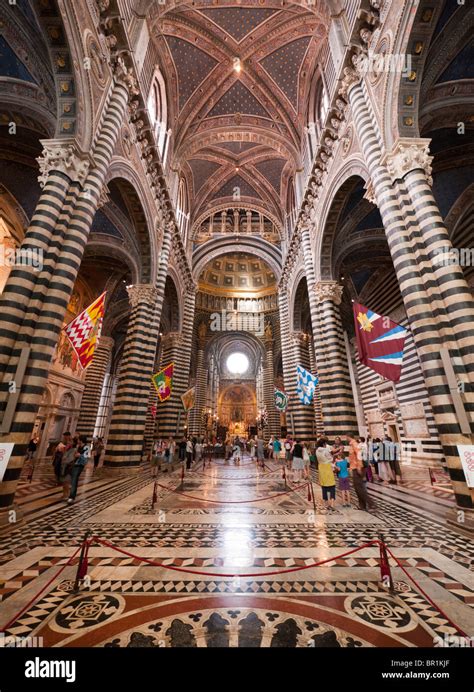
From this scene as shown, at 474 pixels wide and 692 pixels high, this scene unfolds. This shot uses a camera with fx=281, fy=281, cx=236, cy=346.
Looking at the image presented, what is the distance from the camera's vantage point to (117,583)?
310cm

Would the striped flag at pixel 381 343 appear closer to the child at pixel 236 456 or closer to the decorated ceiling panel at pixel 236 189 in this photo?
the child at pixel 236 456

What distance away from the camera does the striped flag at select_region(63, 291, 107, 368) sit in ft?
22.9

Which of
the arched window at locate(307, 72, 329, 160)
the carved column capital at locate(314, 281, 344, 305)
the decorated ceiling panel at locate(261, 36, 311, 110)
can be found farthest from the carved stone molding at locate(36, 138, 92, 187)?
the decorated ceiling panel at locate(261, 36, 311, 110)

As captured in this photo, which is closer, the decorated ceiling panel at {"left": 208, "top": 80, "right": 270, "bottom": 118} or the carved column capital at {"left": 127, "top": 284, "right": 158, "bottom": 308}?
the carved column capital at {"left": 127, "top": 284, "right": 158, "bottom": 308}

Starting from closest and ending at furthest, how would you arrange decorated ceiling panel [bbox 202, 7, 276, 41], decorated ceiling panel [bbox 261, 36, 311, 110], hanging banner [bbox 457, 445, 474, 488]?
hanging banner [bbox 457, 445, 474, 488] → decorated ceiling panel [bbox 202, 7, 276, 41] → decorated ceiling panel [bbox 261, 36, 311, 110]

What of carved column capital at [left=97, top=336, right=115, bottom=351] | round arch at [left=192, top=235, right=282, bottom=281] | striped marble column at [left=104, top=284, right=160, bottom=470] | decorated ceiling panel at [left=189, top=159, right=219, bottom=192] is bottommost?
striped marble column at [left=104, top=284, right=160, bottom=470]

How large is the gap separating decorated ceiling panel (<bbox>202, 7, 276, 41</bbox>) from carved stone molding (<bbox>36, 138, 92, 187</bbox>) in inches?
607

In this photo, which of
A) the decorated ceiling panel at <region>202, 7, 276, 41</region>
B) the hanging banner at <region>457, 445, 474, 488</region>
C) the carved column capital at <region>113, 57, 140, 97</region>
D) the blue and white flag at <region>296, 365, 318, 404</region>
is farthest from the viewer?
the decorated ceiling panel at <region>202, 7, 276, 41</region>

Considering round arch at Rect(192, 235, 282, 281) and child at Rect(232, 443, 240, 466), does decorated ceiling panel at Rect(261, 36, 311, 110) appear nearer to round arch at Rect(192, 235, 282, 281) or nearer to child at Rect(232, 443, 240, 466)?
round arch at Rect(192, 235, 282, 281)

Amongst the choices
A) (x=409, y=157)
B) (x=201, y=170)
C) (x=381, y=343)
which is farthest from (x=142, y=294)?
(x=201, y=170)

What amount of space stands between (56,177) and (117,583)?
336 inches

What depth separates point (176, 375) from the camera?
1914 centimetres

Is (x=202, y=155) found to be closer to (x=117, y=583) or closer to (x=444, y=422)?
(x=444, y=422)
